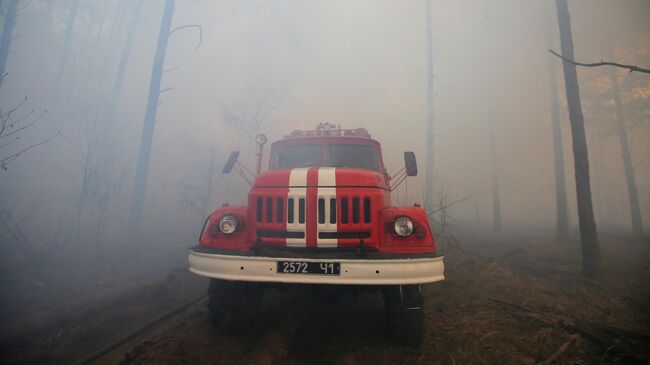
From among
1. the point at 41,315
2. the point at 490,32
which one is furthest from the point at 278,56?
the point at 41,315

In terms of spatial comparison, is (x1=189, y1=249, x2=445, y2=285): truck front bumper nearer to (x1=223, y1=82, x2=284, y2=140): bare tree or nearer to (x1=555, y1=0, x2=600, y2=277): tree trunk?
(x1=555, y1=0, x2=600, y2=277): tree trunk

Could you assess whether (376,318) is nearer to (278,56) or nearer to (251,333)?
(251,333)

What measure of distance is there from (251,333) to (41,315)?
3945mm

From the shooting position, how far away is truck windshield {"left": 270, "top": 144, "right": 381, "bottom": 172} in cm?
524

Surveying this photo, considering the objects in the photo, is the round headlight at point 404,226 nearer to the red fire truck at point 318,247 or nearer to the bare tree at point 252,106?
the red fire truck at point 318,247

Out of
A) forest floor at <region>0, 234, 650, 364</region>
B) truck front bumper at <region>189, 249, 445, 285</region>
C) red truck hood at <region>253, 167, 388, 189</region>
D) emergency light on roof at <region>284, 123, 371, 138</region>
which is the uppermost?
emergency light on roof at <region>284, 123, 371, 138</region>

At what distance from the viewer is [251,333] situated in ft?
13.3

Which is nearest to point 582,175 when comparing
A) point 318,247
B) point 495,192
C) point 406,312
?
point 406,312

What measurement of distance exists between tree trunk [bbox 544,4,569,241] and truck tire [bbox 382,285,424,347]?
11733 mm

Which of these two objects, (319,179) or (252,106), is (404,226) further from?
(252,106)

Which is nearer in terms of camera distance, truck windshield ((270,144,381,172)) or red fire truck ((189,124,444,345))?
red fire truck ((189,124,444,345))

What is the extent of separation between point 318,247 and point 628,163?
19466 mm

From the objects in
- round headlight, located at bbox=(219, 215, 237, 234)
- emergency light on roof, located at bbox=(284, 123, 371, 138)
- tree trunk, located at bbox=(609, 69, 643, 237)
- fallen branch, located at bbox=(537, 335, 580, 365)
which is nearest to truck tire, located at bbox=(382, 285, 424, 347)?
fallen branch, located at bbox=(537, 335, 580, 365)

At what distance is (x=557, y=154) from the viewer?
13.8m
